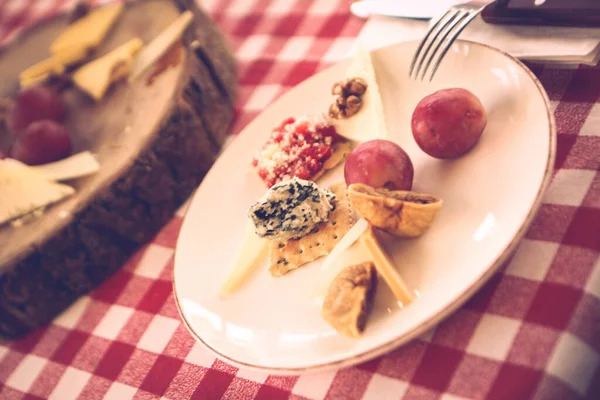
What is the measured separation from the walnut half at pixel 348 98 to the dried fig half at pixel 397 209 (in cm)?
28

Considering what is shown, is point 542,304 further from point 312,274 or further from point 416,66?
point 416,66

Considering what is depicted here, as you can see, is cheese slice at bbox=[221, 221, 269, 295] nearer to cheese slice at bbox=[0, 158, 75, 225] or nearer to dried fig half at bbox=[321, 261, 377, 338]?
dried fig half at bbox=[321, 261, 377, 338]

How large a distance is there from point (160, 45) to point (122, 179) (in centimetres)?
47

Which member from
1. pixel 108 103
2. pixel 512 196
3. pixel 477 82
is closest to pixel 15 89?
pixel 108 103

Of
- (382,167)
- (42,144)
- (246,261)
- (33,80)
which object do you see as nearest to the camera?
(382,167)

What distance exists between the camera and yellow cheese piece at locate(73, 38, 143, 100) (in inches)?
58.2

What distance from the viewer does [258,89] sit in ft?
4.99

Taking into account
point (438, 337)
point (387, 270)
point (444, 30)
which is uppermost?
point (444, 30)

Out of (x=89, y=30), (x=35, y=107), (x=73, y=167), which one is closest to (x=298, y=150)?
(x=73, y=167)

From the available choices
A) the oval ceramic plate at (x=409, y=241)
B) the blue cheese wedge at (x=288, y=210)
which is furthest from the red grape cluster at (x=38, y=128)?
the blue cheese wedge at (x=288, y=210)

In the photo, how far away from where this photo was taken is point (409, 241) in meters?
0.86

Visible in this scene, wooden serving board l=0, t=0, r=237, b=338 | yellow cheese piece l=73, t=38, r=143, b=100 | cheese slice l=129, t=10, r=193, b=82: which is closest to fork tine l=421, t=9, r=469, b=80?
wooden serving board l=0, t=0, r=237, b=338

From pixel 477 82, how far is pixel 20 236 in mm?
983

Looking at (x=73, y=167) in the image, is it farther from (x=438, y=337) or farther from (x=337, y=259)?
(x=438, y=337)
